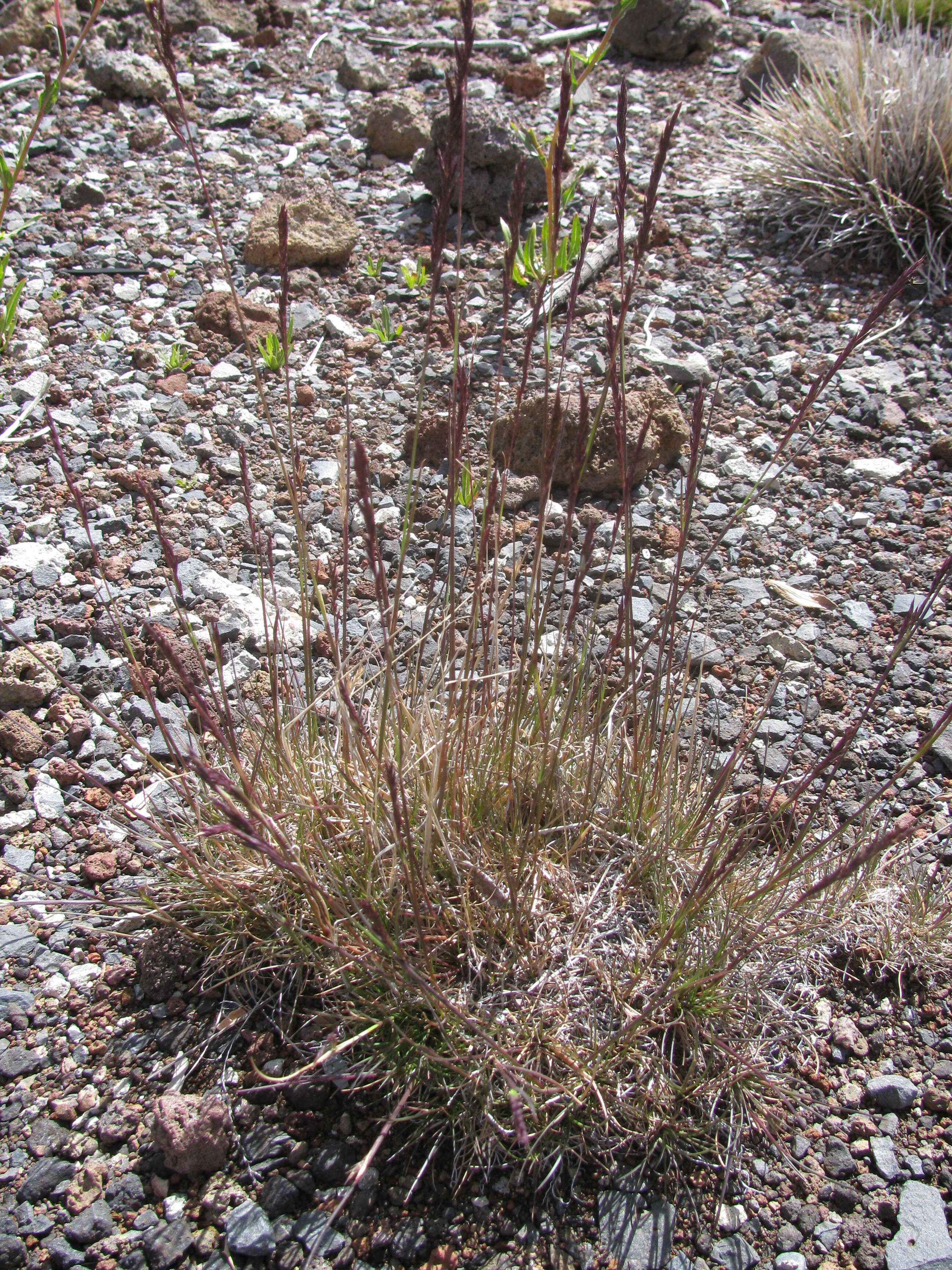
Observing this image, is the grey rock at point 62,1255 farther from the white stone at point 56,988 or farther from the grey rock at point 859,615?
the grey rock at point 859,615

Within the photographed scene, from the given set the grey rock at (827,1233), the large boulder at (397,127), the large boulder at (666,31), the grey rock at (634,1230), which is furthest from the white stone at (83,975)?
the large boulder at (666,31)

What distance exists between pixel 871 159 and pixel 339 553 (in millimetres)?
2926

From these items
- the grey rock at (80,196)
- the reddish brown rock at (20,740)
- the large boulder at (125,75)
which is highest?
the large boulder at (125,75)

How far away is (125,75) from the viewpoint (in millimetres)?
4125

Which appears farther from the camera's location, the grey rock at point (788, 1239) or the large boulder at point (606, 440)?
the large boulder at point (606, 440)

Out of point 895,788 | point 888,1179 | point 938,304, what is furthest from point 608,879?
point 938,304

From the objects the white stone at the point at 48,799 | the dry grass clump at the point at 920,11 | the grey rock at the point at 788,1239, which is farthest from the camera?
the dry grass clump at the point at 920,11

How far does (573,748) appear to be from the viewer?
1865 millimetres

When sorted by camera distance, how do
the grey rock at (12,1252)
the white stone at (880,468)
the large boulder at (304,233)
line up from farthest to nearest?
the large boulder at (304,233)
the white stone at (880,468)
the grey rock at (12,1252)

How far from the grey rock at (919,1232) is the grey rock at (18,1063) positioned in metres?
1.38

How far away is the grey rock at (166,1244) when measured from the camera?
136cm

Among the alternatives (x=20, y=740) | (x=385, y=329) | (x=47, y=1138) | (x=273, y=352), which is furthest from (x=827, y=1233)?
(x=385, y=329)

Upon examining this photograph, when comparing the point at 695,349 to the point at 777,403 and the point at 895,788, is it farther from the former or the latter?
the point at 895,788

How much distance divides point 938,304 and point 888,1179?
3208mm
